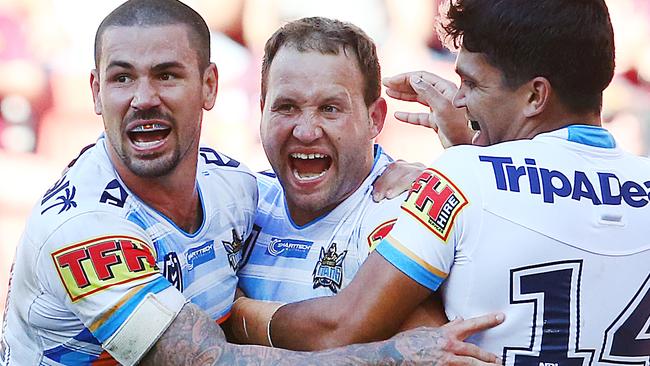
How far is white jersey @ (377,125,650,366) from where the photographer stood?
281cm

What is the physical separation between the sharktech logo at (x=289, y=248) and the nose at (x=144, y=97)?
0.68 m

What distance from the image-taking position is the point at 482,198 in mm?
2816

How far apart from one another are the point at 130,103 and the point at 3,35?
3.64 m

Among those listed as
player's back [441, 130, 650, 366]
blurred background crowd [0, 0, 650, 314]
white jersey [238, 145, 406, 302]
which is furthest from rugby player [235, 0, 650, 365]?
blurred background crowd [0, 0, 650, 314]

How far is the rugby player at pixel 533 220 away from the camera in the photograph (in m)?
2.82

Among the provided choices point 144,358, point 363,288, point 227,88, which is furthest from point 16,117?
point 363,288

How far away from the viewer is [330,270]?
3566 mm

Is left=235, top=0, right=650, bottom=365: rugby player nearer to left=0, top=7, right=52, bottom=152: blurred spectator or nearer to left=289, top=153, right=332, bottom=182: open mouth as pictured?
left=289, top=153, right=332, bottom=182: open mouth

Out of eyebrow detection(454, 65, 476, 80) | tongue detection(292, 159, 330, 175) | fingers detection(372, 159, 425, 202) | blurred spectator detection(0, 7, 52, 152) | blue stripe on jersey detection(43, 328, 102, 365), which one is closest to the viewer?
eyebrow detection(454, 65, 476, 80)

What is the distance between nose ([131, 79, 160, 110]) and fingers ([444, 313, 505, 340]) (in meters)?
1.33

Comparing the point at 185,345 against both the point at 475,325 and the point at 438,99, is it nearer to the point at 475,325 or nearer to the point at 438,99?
the point at 475,325

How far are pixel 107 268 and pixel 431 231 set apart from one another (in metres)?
1.02

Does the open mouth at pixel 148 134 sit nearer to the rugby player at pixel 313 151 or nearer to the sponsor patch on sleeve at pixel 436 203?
the rugby player at pixel 313 151

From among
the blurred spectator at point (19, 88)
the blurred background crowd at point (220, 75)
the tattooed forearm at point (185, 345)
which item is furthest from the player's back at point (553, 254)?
the blurred spectator at point (19, 88)
